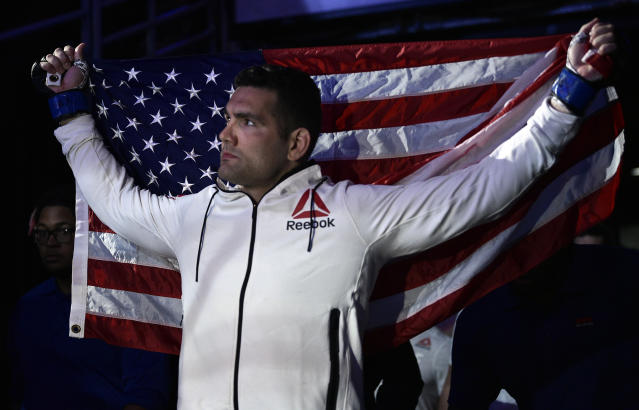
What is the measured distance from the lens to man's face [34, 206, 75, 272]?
340 cm

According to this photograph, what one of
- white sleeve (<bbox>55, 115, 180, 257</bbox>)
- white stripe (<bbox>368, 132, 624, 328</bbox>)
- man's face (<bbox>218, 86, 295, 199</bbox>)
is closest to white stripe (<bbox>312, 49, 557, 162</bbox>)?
white stripe (<bbox>368, 132, 624, 328</bbox>)

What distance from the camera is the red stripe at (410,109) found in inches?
112

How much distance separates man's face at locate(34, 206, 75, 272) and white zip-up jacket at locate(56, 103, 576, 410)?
1235 mm

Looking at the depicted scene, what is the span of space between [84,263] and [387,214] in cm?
137

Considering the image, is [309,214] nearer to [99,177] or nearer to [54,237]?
[99,177]

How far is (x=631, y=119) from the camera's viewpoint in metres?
7.04

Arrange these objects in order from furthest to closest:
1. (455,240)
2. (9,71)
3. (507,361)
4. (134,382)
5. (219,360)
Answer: (9,71) → (134,382) → (507,361) → (455,240) → (219,360)

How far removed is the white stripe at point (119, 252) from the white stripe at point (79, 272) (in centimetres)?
4

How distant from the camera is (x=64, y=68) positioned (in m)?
2.83

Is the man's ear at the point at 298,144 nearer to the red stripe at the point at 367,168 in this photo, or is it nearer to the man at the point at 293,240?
the man at the point at 293,240

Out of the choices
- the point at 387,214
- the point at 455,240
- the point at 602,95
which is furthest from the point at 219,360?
the point at 602,95

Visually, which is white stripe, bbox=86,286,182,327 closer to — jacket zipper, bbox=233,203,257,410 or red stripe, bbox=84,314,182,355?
red stripe, bbox=84,314,182,355

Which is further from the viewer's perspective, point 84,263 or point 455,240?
point 84,263

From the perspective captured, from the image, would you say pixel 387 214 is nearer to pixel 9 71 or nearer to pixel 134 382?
pixel 134 382
